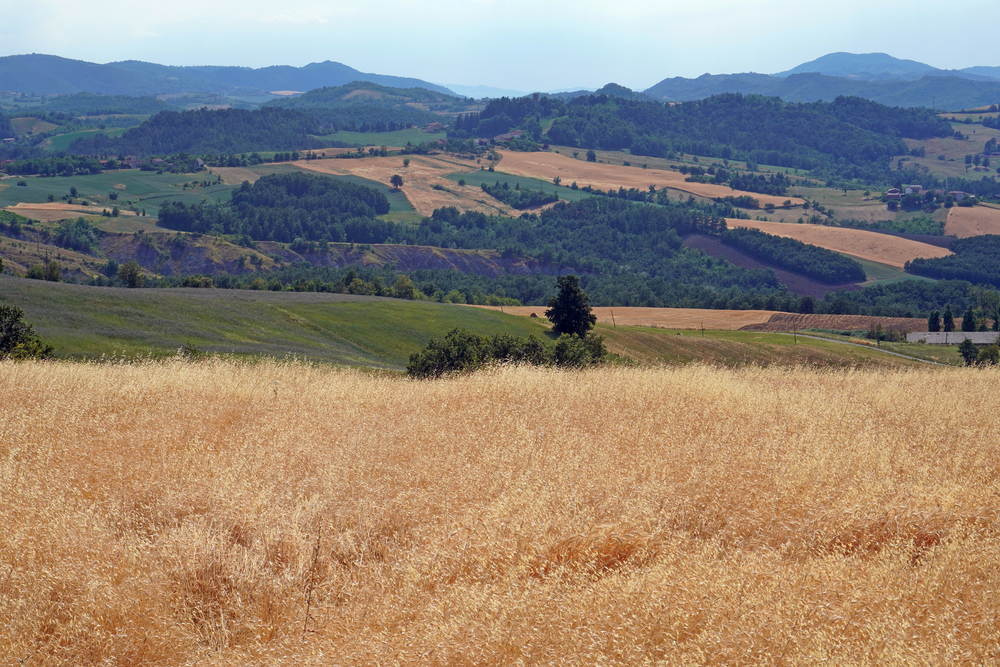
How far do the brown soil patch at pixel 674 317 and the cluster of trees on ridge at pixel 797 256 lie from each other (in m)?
67.3

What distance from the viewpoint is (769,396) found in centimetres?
1334

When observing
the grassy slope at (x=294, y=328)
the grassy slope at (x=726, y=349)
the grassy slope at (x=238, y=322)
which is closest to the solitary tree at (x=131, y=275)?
the grassy slope at (x=238, y=322)

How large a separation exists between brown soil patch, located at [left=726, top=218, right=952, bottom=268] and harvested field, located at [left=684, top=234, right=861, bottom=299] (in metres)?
9.96

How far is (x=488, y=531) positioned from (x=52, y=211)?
185m

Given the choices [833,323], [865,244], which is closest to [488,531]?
[833,323]

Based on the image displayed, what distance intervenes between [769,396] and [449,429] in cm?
622

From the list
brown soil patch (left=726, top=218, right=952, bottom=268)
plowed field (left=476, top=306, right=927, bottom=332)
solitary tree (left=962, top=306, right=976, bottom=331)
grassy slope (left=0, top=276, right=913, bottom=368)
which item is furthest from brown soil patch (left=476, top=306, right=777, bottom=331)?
brown soil patch (left=726, top=218, right=952, bottom=268)

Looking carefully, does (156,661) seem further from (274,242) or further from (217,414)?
(274,242)

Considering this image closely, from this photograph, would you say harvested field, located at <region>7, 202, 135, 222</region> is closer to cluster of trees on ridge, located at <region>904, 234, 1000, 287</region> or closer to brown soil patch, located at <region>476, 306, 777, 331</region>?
brown soil patch, located at <region>476, 306, 777, 331</region>

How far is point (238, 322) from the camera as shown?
45.2m

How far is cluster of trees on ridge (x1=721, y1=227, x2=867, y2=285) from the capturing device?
522ft

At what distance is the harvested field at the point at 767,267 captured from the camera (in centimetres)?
15677

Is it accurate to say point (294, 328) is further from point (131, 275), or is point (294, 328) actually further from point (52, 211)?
point (52, 211)

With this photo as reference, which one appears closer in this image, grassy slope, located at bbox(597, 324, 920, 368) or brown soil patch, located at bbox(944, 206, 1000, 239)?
grassy slope, located at bbox(597, 324, 920, 368)
